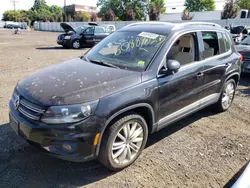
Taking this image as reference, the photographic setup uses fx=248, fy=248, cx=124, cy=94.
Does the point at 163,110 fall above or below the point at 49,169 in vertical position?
above

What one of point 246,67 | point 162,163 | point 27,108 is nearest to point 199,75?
point 162,163

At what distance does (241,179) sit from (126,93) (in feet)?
4.93

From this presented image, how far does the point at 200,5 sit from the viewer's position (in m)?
72.6

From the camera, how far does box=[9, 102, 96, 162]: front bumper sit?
8.72 ft

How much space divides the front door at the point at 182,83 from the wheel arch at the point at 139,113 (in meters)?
0.17

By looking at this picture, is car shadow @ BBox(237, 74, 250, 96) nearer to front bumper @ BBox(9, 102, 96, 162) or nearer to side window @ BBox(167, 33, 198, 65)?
side window @ BBox(167, 33, 198, 65)

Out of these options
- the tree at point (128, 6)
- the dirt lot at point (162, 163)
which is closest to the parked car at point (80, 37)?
the dirt lot at point (162, 163)

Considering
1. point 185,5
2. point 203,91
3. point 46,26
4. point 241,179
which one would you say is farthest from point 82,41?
point 185,5

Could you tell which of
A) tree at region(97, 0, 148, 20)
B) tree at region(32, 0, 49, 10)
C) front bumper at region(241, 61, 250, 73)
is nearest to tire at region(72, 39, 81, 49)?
front bumper at region(241, 61, 250, 73)

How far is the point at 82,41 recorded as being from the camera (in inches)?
657

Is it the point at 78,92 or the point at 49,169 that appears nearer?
the point at 78,92

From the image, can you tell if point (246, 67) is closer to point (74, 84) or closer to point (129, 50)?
point (129, 50)

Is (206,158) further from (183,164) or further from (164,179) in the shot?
(164,179)

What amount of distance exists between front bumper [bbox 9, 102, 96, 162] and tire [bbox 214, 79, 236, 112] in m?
3.17
